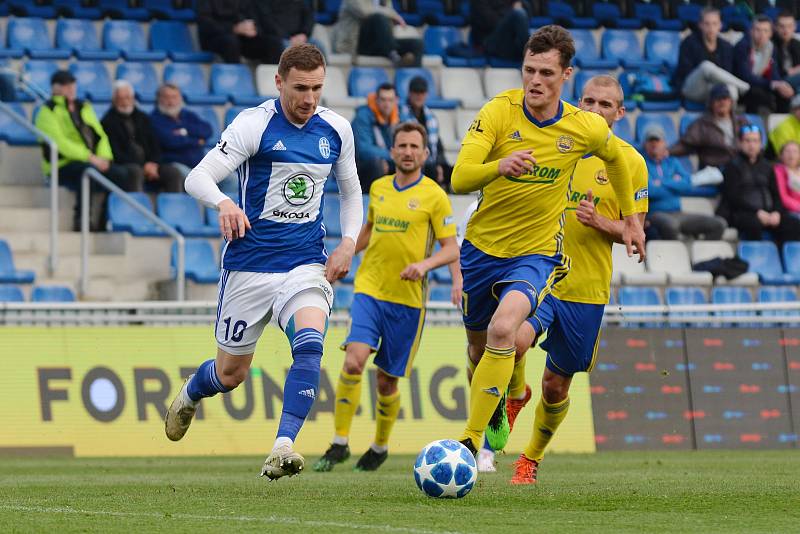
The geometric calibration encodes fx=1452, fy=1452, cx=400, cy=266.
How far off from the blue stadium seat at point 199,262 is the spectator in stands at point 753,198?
6.88 meters

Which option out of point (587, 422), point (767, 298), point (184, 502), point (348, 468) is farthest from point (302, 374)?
point (767, 298)

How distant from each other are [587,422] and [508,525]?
8.51 meters

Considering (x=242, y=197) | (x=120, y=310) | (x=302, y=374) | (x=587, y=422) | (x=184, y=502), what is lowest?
(x=587, y=422)

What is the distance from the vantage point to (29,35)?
18344 mm

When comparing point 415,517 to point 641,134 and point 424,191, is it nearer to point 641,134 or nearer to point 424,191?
point 424,191

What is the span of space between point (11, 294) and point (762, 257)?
9312 millimetres

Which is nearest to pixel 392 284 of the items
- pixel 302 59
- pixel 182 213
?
pixel 302 59

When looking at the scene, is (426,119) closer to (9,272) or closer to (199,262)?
(199,262)

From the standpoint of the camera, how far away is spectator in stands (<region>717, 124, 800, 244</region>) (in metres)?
18.6

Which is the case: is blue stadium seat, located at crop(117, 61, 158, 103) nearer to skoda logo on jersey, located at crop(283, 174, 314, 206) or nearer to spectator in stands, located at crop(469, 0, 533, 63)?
spectator in stands, located at crop(469, 0, 533, 63)

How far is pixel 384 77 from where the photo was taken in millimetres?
19453

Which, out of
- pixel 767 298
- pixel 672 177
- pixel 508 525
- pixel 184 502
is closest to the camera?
pixel 508 525

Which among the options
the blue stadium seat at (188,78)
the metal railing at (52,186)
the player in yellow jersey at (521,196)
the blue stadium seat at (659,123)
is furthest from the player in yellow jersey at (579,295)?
the blue stadium seat at (659,123)

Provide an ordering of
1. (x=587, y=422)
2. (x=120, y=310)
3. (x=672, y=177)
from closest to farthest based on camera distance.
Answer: (x=120, y=310) < (x=587, y=422) < (x=672, y=177)
